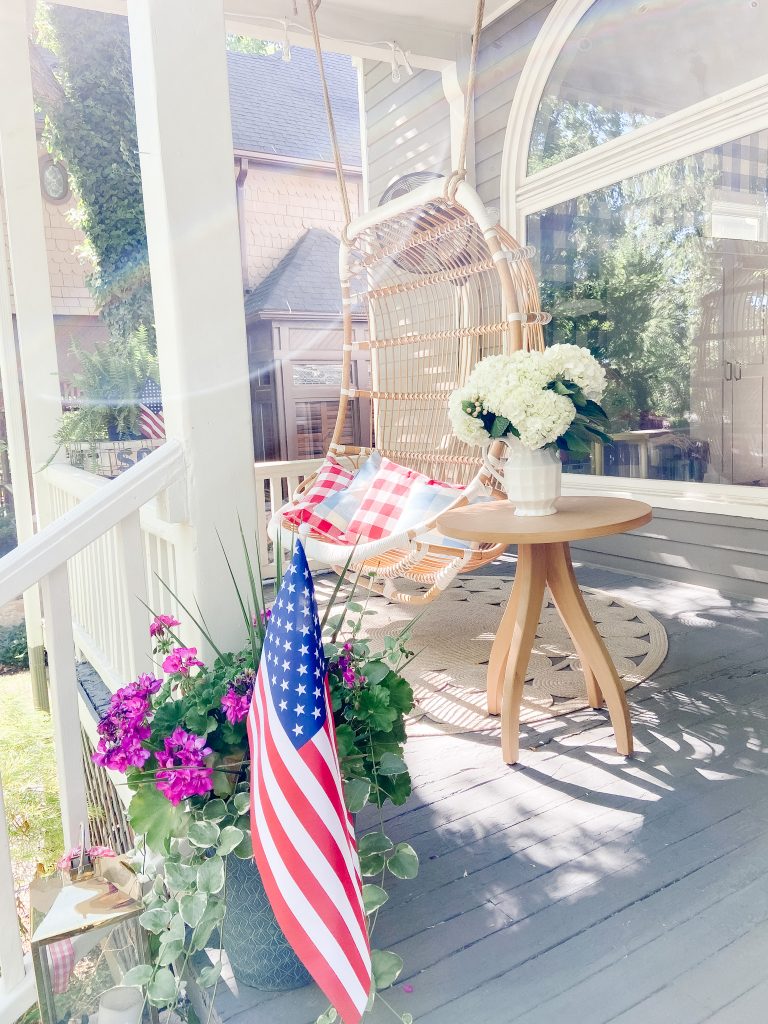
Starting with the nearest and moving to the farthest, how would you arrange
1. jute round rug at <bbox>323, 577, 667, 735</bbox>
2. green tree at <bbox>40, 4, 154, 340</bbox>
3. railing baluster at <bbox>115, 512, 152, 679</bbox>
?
railing baluster at <bbox>115, 512, 152, 679</bbox>, jute round rug at <bbox>323, 577, 667, 735</bbox>, green tree at <bbox>40, 4, 154, 340</bbox>

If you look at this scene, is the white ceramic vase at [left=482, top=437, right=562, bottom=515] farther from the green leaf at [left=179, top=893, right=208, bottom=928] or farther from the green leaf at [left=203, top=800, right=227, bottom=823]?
the green leaf at [left=179, top=893, right=208, bottom=928]

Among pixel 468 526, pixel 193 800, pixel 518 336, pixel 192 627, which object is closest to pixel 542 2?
pixel 518 336

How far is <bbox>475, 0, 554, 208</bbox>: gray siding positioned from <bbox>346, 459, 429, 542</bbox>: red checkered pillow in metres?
2.31

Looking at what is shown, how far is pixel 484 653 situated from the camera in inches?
118

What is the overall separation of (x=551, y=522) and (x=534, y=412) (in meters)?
0.30

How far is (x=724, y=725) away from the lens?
7.29ft

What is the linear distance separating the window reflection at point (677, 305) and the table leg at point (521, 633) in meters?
1.81

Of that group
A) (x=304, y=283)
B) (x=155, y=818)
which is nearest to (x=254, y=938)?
(x=155, y=818)

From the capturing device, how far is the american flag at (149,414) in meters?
3.87

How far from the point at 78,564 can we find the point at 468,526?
189 centimetres

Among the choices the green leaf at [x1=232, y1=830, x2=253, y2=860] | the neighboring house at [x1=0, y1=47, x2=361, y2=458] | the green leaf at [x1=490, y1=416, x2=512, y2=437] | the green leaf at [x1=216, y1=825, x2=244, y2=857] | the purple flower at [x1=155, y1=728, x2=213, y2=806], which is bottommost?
the green leaf at [x1=232, y1=830, x2=253, y2=860]

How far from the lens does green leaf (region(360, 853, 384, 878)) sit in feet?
4.34

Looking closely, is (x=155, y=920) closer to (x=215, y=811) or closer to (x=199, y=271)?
(x=215, y=811)

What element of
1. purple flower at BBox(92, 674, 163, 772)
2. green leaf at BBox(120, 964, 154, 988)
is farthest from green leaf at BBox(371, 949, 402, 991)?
purple flower at BBox(92, 674, 163, 772)
